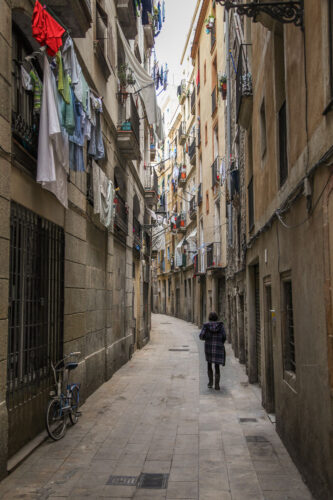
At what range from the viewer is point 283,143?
6930 mm

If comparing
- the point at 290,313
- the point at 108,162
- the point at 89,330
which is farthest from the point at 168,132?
the point at 290,313

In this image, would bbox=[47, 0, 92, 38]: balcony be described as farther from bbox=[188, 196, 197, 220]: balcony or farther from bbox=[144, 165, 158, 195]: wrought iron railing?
bbox=[188, 196, 197, 220]: balcony

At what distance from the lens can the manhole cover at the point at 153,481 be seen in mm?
5285

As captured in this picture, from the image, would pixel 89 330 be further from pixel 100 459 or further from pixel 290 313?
pixel 290 313

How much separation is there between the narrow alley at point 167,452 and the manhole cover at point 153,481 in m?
0.03

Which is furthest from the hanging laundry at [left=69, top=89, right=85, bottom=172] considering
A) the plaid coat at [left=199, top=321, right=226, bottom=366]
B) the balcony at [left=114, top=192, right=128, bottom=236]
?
the balcony at [left=114, top=192, right=128, bottom=236]

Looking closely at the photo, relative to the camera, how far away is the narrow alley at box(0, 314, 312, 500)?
5.18m

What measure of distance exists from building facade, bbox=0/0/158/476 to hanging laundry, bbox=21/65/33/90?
0.30ft

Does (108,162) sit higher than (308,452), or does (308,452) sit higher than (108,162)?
(108,162)

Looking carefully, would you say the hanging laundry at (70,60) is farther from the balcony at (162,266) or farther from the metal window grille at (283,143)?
the balcony at (162,266)

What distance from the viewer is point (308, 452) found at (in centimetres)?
506

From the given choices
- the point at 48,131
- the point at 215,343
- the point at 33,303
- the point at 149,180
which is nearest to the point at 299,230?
the point at 48,131

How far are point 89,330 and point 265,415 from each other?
4193 millimetres

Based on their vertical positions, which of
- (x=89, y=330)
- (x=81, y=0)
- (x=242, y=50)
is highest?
(x=242, y=50)
